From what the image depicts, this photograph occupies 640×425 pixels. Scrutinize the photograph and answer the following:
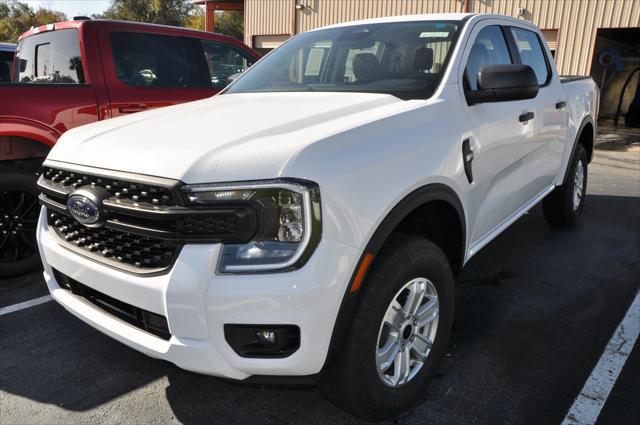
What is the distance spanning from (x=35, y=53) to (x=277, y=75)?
2.57 meters

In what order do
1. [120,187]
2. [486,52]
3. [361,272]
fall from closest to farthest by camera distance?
[361,272]
[120,187]
[486,52]

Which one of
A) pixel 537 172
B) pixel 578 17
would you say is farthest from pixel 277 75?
pixel 578 17

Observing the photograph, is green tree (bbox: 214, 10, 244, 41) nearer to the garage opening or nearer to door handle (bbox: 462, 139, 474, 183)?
the garage opening

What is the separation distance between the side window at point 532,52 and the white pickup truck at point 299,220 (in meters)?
0.99

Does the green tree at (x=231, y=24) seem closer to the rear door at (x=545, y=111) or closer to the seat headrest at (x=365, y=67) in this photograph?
the rear door at (x=545, y=111)

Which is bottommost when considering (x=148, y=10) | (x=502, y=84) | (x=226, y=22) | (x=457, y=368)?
(x=457, y=368)

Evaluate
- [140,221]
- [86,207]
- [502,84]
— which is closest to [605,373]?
[502,84]

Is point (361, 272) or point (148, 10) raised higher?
point (148, 10)

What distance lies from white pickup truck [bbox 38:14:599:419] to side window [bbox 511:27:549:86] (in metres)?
0.99

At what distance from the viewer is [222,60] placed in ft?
17.6

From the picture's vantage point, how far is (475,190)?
282 cm

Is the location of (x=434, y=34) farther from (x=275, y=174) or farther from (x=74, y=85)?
(x=74, y=85)

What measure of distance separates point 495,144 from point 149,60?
321 centimetres

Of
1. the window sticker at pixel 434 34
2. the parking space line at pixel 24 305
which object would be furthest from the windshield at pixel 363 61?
the parking space line at pixel 24 305
